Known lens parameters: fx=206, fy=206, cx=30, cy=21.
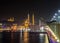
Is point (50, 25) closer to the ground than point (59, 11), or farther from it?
closer to the ground

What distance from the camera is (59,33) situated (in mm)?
4746

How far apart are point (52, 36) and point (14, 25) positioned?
2141 centimetres

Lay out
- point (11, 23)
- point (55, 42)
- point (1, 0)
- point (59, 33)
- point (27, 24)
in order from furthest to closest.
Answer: point (11, 23), point (27, 24), point (1, 0), point (59, 33), point (55, 42)

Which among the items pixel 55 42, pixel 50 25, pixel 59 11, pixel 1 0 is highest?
pixel 1 0

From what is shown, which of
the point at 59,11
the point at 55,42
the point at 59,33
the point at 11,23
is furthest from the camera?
the point at 11,23

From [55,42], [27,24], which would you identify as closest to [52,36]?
[55,42]

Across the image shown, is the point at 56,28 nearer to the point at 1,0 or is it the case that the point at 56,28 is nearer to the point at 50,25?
the point at 50,25

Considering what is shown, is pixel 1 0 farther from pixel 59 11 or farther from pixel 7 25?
pixel 7 25

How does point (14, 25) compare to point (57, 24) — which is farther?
point (14, 25)

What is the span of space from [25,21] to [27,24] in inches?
22.3

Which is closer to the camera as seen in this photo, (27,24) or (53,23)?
(53,23)

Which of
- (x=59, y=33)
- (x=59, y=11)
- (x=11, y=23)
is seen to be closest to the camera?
(x=59, y=33)

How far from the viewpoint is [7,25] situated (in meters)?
27.2

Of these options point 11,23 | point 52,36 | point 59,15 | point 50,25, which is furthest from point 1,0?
point 11,23
